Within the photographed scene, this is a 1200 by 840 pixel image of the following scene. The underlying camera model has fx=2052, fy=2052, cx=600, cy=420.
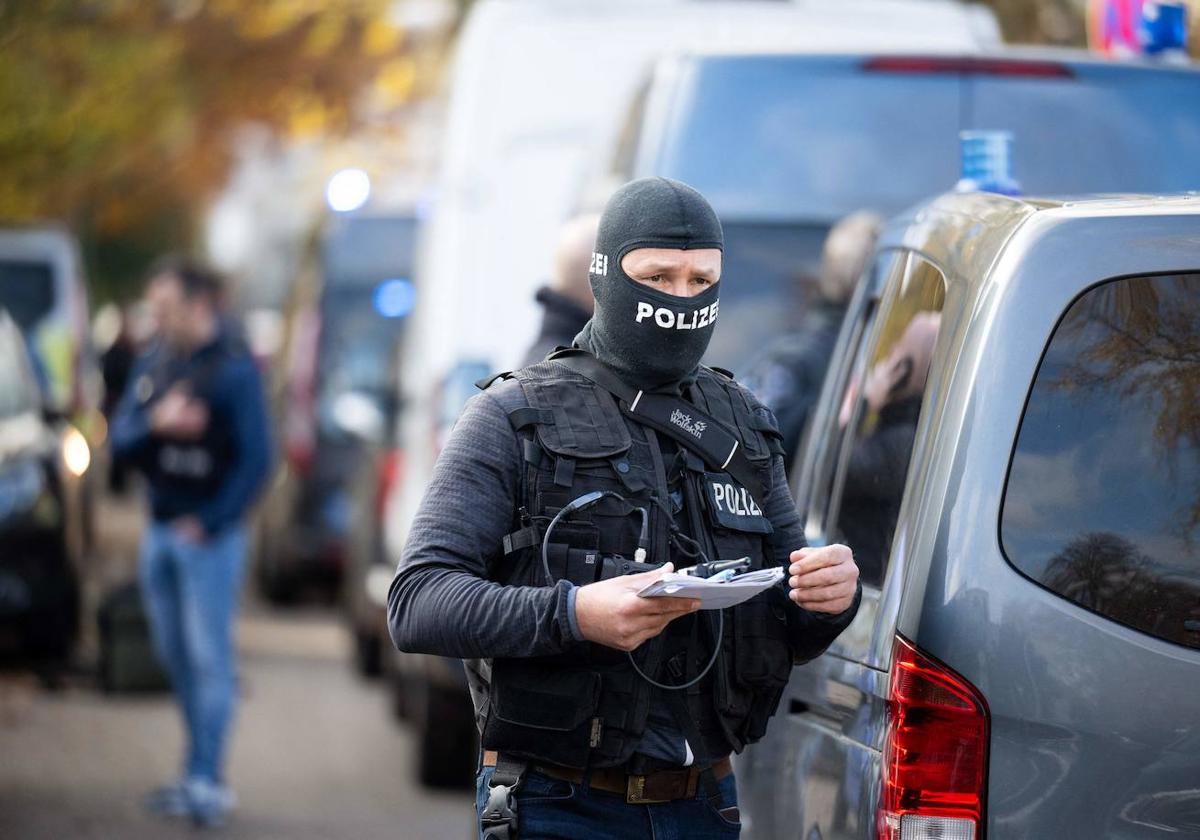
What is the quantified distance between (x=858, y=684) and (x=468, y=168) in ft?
18.7

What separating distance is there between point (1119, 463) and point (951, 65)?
3559mm

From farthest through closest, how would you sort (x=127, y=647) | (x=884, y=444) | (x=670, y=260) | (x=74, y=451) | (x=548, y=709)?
1. (x=74, y=451)
2. (x=127, y=647)
3. (x=884, y=444)
4. (x=670, y=260)
5. (x=548, y=709)

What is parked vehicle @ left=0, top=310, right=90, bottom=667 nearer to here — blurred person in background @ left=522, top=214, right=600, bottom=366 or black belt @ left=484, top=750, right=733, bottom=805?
blurred person in background @ left=522, top=214, right=600, bottom=366

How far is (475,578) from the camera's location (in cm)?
311

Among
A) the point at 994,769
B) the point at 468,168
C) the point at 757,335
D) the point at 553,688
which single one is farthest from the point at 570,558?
the point at 468,168

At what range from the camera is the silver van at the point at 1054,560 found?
2990 millimetres

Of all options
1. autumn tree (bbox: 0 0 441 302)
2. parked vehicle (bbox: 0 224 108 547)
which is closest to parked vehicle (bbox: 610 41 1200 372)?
autumn tree (bbox: 0 0 441 302)

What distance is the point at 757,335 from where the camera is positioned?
615 centimetres

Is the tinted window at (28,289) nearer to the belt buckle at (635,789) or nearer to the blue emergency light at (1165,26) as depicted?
the blue emergency light at (1165,26)

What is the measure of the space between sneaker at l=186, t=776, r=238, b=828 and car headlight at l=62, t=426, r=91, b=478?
91.5 inches

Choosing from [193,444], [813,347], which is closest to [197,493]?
[193,444]

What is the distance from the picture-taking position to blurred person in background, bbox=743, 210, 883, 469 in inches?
217

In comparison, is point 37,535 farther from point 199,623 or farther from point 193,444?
point 199,623

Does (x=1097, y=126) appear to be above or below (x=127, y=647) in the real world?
above
